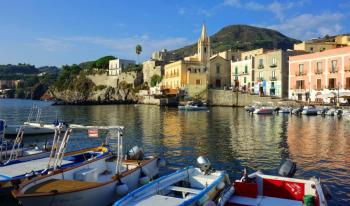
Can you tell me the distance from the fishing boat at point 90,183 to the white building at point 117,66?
11260cm

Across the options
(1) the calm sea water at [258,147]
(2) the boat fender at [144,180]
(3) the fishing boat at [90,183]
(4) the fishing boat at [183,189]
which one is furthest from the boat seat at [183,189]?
(1) the calm sea water at [258,147]

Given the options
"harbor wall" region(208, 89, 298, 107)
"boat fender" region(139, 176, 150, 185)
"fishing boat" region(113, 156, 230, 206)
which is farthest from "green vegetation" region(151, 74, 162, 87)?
"fishing boat" region(113, 156, 230, 206)

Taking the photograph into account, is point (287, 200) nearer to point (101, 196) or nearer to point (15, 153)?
point (101, 196)

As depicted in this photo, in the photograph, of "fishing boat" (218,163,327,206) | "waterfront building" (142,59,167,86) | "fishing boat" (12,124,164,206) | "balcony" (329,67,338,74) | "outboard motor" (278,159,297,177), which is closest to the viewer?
"fishing boat" (12,124,164,206)

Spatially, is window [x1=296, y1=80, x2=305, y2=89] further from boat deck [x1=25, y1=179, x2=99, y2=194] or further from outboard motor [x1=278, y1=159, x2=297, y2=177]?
boat deck [x1=25, y1=179, x2=99, y2=194]

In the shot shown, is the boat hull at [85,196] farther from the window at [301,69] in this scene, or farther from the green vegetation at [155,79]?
the green vegetation at [155,79]

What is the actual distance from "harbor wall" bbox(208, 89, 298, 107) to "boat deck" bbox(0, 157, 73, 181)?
5895 cm

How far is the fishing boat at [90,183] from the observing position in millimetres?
11797

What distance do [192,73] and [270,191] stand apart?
80.3 meters

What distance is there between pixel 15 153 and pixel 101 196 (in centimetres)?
774

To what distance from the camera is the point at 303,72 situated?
70.6 m

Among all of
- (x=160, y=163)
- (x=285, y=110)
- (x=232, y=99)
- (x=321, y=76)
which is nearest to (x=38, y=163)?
(x=160, y=163)

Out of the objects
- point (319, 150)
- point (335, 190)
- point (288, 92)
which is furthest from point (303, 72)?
point (335, 190)

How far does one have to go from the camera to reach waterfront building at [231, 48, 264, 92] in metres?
85.4
